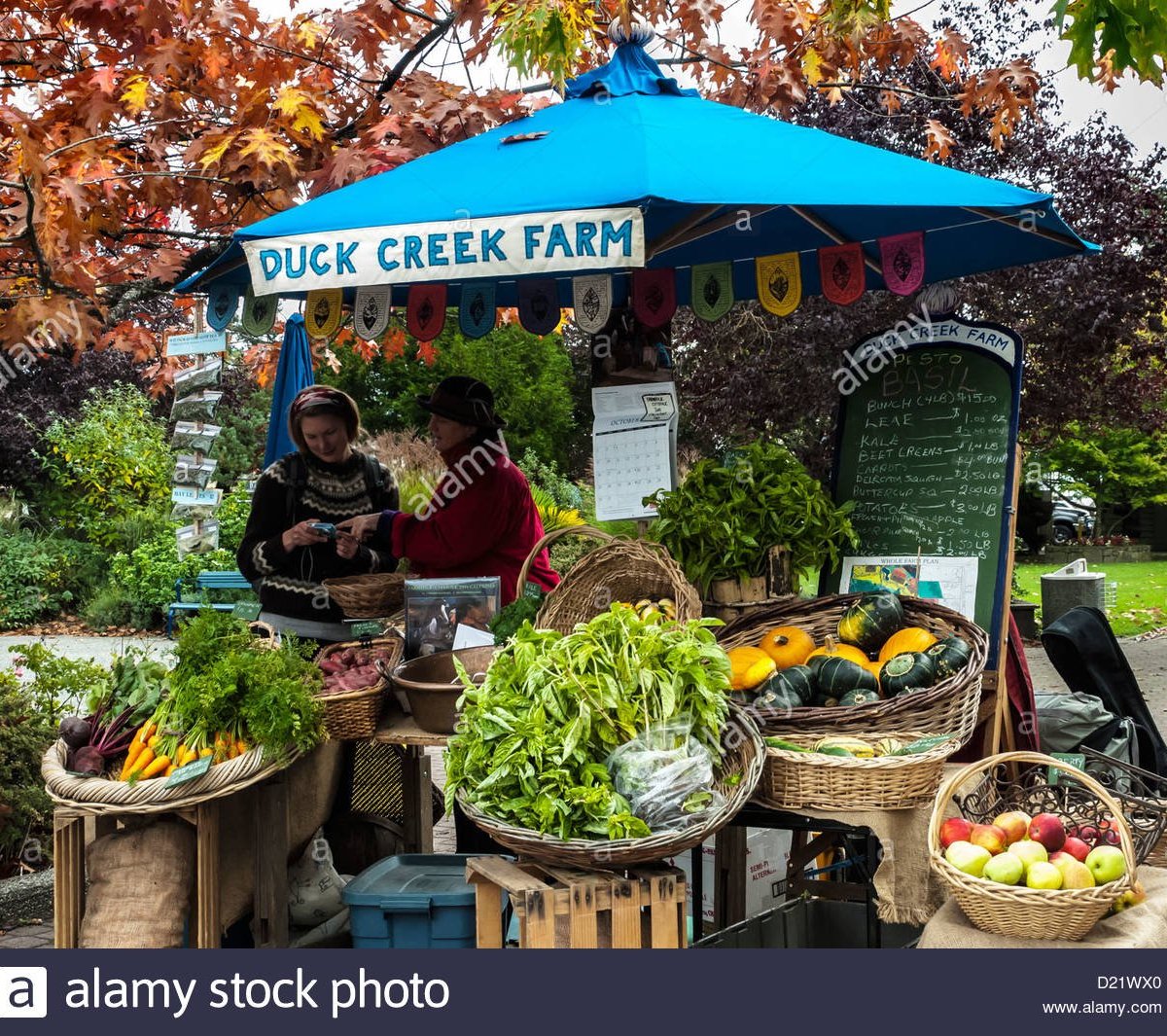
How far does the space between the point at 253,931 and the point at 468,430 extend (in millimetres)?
1993

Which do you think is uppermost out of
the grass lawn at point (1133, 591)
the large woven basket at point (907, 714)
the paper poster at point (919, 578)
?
the paper poster at point (919, 578)

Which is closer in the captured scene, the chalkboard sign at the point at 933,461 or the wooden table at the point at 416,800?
the chalkboard sign at the point at 933,461

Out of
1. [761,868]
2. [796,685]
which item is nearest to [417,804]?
[761,868]

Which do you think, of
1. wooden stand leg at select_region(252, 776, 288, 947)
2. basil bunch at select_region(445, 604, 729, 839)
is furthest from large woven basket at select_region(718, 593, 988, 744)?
wooden stand leg at select_region(252, 776, 288, 947)

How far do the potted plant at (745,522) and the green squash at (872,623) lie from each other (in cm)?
26

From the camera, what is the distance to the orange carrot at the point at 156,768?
11.6 feet

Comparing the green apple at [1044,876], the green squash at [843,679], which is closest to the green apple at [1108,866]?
the green apple at [1044,876]

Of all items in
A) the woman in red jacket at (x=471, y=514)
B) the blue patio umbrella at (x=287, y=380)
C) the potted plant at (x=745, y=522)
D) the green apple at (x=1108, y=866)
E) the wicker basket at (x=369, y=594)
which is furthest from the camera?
the blue patio umbrella at (x=287, y=380)

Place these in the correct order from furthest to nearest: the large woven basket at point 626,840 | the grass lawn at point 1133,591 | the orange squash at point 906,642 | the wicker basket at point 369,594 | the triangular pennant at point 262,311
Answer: the grass lawn at point 1133,591 → the wicker basket at point 369,594 → the triangular pennant at point 262,311 → the orange squash at point 906,642 → the large woven basket at point 626,840

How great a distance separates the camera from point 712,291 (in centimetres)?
427

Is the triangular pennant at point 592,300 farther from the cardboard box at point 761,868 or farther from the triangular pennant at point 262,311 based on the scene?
the cardboard box at point 761,868

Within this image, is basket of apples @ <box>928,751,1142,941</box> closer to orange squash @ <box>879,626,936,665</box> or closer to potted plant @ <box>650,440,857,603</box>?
orange squash @ <box>879,626,936,665</box>

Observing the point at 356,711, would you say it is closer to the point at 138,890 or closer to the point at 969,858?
the point at 138,890

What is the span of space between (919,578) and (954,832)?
3.98ft
